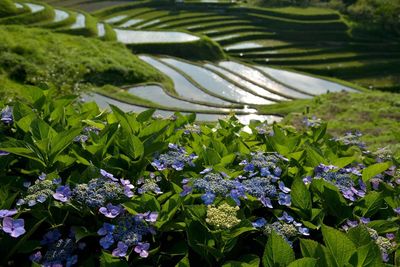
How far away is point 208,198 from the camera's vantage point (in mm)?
2336

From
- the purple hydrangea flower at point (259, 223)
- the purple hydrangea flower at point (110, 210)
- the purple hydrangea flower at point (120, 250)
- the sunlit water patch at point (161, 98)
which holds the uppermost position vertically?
the purple hydrangea flower at point (110, 210)

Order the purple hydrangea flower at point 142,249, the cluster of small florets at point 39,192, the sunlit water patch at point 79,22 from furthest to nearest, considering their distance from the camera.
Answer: the sunlit water patch at point 79,22 < the cluster of small florets at point 39,192 < the purple hydrangea flower at point 142,249

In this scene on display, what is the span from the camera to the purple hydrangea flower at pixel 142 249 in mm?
2078

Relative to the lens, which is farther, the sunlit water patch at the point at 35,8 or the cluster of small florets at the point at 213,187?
the sunlit water patch at the point at 35,8

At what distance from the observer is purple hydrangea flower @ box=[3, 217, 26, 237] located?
82.2 inches

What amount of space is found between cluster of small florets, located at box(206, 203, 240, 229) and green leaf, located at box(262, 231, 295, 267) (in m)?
0.20

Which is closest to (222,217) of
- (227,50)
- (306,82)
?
(306,82)

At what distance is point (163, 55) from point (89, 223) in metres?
32.5

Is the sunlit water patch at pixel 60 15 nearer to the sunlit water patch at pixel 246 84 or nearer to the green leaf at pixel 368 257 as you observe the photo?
the sunlit water patch at pixel 246 84

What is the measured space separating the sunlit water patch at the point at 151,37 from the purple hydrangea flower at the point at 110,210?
32844mm

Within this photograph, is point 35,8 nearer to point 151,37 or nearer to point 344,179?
point 151,37

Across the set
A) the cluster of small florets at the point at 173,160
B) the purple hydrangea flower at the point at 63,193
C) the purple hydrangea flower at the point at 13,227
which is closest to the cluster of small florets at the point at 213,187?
the cluster of small florets at the point at 173,160

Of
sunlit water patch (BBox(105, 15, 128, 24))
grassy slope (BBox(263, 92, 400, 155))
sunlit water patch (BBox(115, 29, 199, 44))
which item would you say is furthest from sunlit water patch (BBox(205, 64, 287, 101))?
sunlit water patch (BBox(105, 15, 128, 24))

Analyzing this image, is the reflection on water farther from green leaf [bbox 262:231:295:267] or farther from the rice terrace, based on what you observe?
green leaf [bbox 262:231:295:267]
